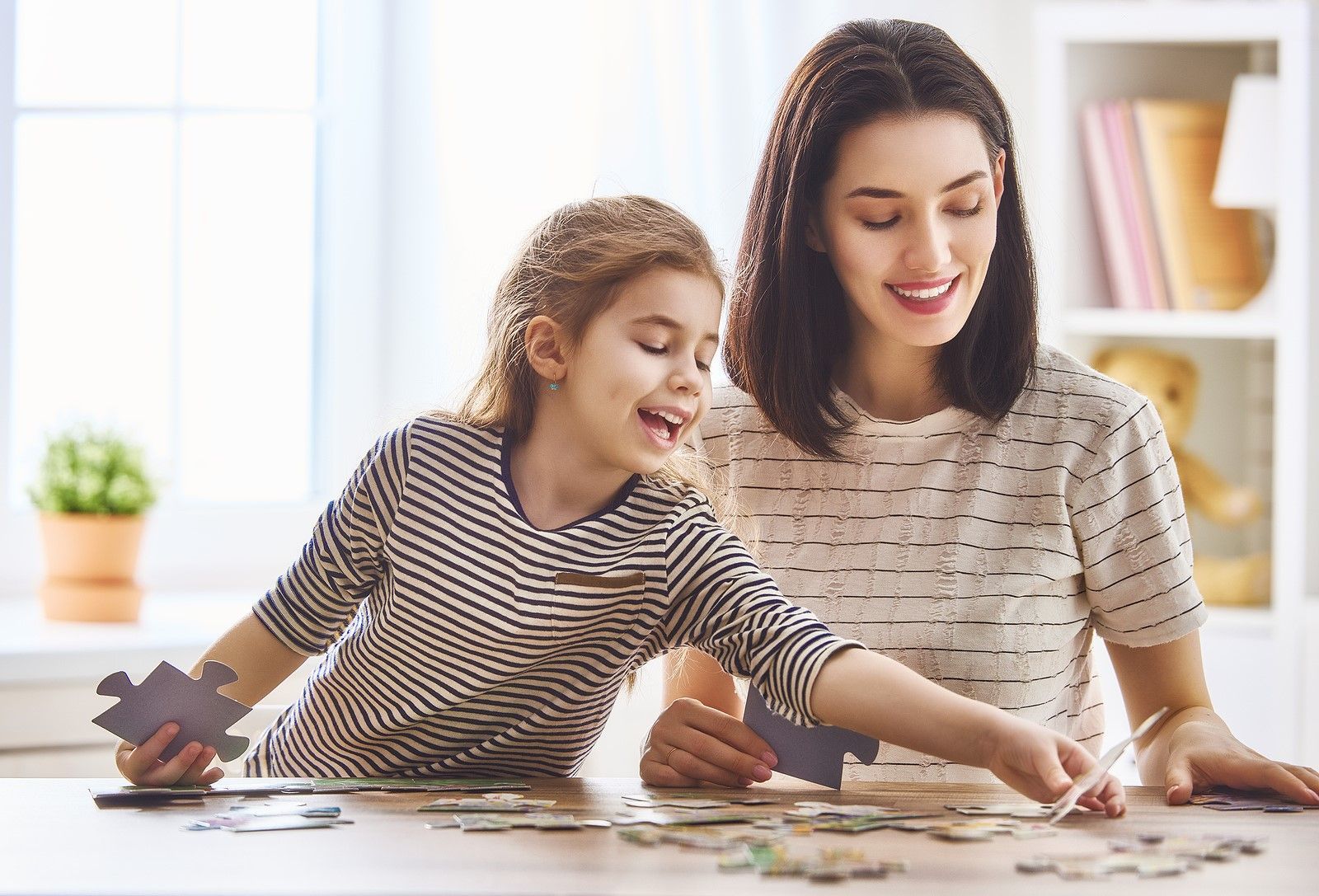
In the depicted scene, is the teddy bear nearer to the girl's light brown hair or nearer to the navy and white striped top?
the girl's light brown hair

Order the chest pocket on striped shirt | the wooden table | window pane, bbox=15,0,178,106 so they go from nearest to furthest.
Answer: the wooden table < the chest pocket on striped shirt < window pane, bbox=15,0,178,106

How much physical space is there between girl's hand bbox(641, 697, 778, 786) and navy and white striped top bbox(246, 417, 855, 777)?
5 centimetres

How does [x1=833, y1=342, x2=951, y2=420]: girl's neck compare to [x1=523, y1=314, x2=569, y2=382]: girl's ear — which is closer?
[x1=523, y1=314, x2=569, y2=382]: girl's ear

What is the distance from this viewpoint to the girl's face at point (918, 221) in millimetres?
1388

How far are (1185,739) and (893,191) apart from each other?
57 centimetres

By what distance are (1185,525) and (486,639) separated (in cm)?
76

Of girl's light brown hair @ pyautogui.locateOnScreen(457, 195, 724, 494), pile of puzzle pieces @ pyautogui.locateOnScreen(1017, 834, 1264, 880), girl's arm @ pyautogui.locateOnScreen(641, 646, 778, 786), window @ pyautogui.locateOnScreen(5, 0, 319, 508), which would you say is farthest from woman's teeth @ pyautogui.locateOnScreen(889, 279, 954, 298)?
window @ pyautogui.locateOnScreen(5, 0, 319, 508)

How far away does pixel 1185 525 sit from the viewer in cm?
150

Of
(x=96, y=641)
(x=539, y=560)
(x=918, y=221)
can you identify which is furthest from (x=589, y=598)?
(x=96, y=641)

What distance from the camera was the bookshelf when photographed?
241 cm

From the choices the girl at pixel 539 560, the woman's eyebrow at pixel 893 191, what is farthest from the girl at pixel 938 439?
the girl at pixel 539 560

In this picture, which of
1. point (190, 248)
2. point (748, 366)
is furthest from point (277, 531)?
point (748, 366)

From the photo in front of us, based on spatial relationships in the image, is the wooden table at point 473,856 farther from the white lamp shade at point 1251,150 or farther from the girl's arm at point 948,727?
the white lamp shade at point 1251,150

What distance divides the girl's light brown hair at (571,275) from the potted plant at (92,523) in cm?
123
